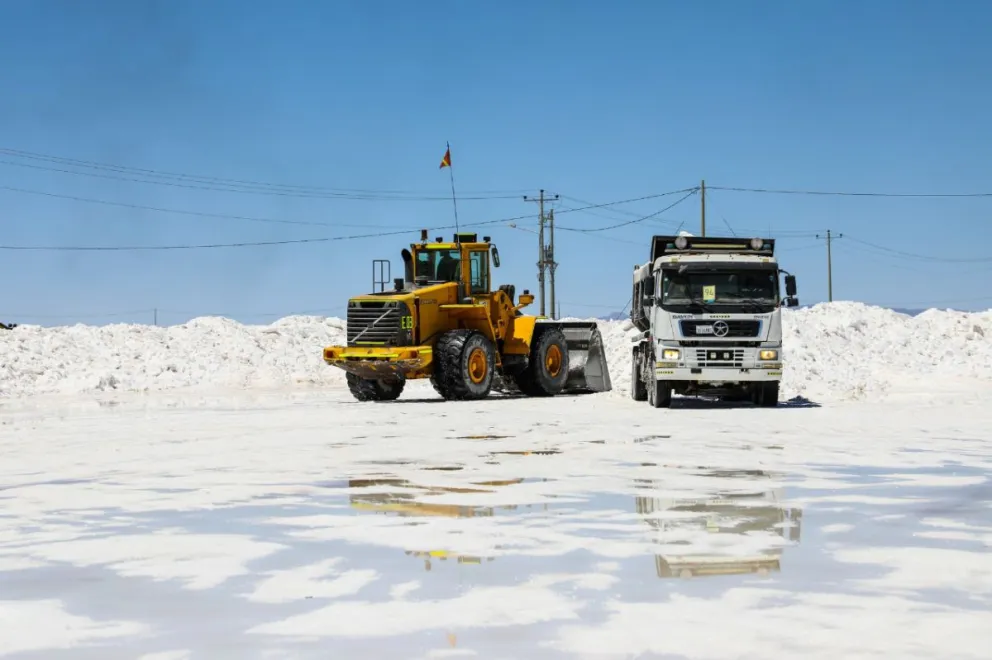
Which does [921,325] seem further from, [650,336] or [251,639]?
[251,639]

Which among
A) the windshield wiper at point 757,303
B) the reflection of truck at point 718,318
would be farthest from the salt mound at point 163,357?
the windshield wiper at point 757,303

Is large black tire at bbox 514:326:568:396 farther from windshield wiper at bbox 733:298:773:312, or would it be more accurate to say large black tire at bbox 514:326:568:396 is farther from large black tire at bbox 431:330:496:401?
windshield wiper at bbox 733:298:773:312

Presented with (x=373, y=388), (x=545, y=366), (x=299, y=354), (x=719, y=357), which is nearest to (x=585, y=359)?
(x=545, y=366)

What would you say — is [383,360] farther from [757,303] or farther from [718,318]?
[757,303]

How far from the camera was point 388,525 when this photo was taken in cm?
866

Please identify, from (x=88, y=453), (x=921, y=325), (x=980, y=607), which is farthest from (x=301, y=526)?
(x=921, y=325)

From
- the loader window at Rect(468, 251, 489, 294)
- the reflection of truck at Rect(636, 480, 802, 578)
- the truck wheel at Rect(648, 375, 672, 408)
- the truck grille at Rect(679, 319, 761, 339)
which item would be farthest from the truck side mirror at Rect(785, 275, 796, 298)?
the reflection of truck at Rect(636, 480, 802, 578)

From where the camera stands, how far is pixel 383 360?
82.6ft

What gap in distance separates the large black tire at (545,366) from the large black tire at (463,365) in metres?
1.95

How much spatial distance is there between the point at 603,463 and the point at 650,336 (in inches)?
423

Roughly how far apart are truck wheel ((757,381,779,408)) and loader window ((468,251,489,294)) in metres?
7.02

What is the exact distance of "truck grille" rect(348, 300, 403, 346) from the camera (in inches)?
1007

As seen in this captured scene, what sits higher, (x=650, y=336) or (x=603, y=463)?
(x=650, y=336)

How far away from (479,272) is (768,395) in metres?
7.43
